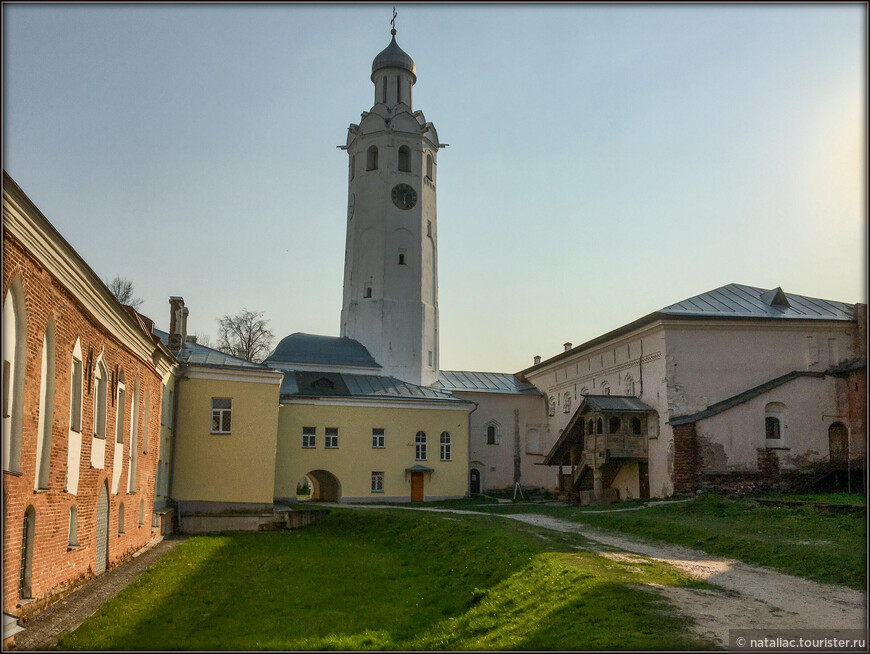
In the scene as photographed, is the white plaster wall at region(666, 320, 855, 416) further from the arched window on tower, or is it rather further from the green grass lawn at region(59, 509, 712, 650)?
the arched window on tower

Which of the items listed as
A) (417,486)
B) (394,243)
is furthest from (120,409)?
(394,243)

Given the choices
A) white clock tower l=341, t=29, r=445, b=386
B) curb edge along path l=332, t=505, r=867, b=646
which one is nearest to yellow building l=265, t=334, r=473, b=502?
white clock tower l=341, t=29, r=445, b=386

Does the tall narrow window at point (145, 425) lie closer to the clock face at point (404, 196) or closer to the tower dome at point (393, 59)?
the clock face at point (404, 196)

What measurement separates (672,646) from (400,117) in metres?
38.8

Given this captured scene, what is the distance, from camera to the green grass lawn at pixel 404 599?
9.88 m

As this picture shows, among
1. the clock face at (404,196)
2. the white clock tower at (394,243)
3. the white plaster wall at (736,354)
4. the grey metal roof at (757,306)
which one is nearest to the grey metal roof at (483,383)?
the white clock tower at (394,243)

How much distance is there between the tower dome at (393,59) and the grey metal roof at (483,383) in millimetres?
17307

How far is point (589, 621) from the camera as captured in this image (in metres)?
9.72

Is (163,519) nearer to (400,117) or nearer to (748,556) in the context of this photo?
(748,556)

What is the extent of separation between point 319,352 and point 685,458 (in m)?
19.0

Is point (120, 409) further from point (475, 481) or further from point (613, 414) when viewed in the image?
point (475, 481)

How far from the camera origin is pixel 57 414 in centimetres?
1170

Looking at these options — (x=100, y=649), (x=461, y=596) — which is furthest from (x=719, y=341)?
(x=100, y=649)

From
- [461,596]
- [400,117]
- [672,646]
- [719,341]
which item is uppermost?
[400,117]
